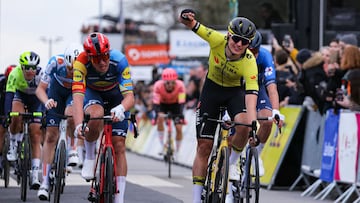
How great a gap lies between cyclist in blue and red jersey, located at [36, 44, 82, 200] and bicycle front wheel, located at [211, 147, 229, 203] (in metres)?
3.16

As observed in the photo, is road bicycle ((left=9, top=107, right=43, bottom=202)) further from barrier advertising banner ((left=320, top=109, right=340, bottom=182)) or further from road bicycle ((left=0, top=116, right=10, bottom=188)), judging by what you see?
A: barrier advertising banner ((left=320, top=109, right=340, bottom=182))

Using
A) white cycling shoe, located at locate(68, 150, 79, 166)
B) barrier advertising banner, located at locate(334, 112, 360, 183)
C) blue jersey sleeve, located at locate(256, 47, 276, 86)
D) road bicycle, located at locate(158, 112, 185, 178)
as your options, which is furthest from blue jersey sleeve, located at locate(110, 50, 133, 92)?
road bicycle, located at locate(158, 112, 185, 178)

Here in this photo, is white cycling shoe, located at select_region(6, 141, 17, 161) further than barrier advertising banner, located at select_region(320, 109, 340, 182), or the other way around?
white cycling shoe, located at select_region(6, 141, 17, 161)

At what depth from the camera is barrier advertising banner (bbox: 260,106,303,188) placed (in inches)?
727

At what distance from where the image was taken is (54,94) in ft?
50.8

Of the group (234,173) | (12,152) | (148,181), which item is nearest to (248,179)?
(234,173)

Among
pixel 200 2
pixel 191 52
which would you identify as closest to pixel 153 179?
pixel 191 52

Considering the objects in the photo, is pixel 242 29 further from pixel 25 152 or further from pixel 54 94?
pixel 25 152

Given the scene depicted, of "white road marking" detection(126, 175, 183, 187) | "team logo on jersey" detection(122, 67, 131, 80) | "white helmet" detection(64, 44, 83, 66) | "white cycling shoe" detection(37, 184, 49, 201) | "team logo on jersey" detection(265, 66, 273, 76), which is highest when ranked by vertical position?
"white helmet" detection(64, 44, 83, 66)

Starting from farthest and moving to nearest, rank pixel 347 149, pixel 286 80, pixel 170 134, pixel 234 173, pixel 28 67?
pixel 170 134 → pixel 286 80 → pixel 28 67 → pixel 347 149 → pixel 234 173

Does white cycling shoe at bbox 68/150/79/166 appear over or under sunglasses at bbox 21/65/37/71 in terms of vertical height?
under

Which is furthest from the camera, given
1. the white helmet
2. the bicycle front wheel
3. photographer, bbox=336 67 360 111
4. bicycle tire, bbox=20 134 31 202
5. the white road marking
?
the white road marking

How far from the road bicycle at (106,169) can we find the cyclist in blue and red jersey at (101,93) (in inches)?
5.3

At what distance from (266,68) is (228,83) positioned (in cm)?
122
